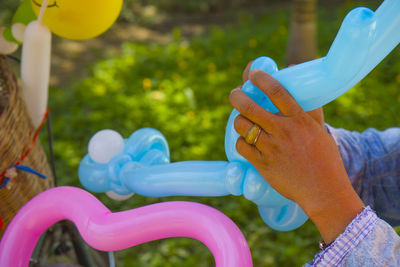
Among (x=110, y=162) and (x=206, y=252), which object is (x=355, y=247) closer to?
(x=110, y=162)

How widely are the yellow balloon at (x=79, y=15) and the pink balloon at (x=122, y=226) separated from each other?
0.40 metres

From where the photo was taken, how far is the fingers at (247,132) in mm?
774

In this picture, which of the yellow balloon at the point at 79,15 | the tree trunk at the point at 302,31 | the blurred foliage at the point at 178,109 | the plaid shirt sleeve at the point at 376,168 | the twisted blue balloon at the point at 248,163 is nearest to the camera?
the twisted blue balloon at the point at 248,163

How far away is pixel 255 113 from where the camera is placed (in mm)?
771

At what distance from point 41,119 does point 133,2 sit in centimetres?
397

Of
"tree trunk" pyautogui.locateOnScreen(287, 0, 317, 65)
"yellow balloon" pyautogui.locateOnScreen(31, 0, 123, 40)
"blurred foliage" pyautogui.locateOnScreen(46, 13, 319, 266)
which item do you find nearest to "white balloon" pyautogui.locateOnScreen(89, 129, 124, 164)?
"yellow balloon" pyautogui.locateOnScreen(31, 0, 123, 40)

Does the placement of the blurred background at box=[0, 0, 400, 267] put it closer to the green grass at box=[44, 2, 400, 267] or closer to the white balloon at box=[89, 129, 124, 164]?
the green grass at box=[44, 2, 400, 267]

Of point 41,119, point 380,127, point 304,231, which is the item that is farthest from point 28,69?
point 380,127

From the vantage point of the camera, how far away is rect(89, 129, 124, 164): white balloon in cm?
107

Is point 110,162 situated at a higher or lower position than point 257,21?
higher

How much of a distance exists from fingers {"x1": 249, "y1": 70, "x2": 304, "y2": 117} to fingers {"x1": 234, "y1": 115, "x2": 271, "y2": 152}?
0.18ft

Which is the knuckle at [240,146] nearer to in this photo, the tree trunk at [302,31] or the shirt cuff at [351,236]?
the shirt cuff at [351,236]

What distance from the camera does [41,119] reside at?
3.95ft

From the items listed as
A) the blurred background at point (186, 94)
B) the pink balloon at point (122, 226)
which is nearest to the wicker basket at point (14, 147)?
the pink balloon at point (122, 226)
